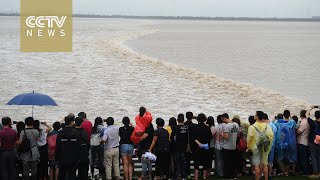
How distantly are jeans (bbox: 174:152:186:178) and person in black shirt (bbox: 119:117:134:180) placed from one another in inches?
36.6

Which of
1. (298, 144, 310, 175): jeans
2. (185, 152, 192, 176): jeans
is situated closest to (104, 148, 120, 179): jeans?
(185, 152, 192, 176): jeans

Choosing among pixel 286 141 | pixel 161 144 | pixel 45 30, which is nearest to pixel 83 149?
pixel 161 144

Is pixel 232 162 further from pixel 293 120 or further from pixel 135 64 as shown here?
pixel 135 64

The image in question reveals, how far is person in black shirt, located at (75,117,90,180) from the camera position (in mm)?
9742

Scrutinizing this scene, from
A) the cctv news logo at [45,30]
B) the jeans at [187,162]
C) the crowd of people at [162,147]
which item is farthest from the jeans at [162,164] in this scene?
the cctv news logo at [45,30]

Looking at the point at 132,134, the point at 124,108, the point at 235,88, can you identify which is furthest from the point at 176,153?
the point at 235,88

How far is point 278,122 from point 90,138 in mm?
3943

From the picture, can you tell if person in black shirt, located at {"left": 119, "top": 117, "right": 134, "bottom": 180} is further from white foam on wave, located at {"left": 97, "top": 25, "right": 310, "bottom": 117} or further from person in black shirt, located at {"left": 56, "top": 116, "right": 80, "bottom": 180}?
white foam on wave, located at {"left": 97, "top": 25, "right": 310, "bottom": 117}

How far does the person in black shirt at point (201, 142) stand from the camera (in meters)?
10.9

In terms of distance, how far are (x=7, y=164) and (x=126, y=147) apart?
7.63 ft

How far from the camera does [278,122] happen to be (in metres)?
11.2

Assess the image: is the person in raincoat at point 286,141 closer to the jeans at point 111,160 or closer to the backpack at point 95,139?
the jeans at point 111,160

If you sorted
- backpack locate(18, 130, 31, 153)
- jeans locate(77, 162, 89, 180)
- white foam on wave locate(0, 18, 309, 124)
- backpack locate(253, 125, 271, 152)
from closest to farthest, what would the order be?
backpack locate(18, 130, 31, 153) → jeans locate(77, 162, 89, 180) → backpack locate(253, 125, 271, 152) → white foam on wave locate(0, 18, 309, 124)

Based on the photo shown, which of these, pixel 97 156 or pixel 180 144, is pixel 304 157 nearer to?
pixel 180 144
